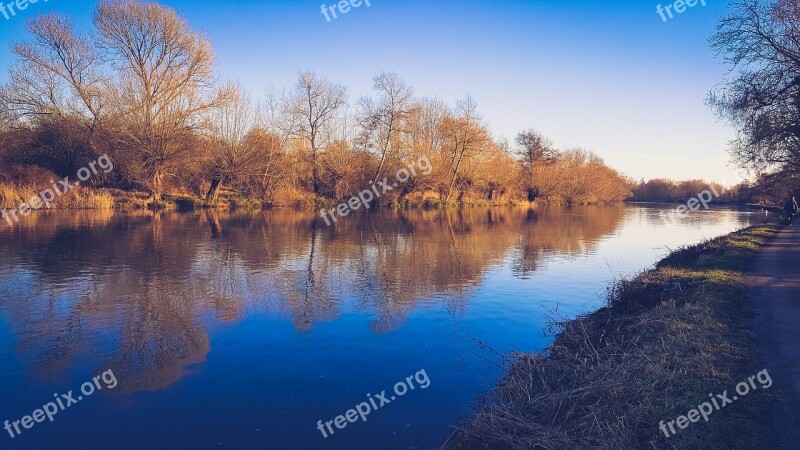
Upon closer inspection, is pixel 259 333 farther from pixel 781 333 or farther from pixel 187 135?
pixel 187 135

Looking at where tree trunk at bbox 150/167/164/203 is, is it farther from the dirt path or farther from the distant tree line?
the dirt path

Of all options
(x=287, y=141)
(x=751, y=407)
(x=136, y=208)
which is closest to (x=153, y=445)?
(x=751, y=407)

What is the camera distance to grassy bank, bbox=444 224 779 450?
4762 millimetres

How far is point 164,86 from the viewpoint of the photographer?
39531 millimetres

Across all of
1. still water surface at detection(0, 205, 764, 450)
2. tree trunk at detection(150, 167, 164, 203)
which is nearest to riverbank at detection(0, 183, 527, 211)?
tree trunk at detection(150, 167, 164, 203)

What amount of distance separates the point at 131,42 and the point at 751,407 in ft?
147

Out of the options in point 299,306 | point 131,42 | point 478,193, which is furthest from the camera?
point 478,193

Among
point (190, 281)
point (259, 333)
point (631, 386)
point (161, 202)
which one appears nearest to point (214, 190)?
point (161, 202)

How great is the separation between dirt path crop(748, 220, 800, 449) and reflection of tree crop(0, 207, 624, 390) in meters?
5.74

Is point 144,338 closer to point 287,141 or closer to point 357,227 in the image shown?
point 357,227

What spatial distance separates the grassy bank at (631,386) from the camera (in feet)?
15.6

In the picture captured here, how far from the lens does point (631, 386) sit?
5578mm

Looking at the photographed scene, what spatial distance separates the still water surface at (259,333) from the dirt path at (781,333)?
329cm

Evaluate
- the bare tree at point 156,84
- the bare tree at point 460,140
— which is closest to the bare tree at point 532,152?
the bare tree at point 460,140
